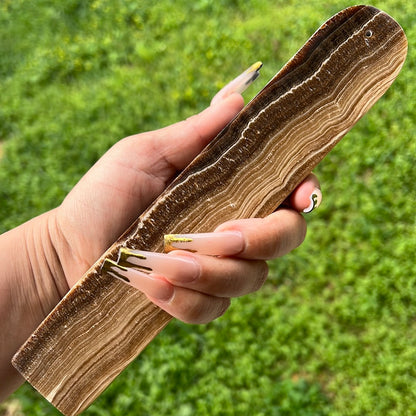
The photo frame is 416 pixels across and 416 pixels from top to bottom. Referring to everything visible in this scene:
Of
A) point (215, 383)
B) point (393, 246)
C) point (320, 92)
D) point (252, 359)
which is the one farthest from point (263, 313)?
point (320, 92)

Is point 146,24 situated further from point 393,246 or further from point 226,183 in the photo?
point 226,183

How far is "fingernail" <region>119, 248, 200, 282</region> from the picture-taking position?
1452 mm

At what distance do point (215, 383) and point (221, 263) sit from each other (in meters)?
1.55

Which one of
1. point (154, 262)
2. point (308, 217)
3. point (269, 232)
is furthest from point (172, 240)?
point (308, 217)

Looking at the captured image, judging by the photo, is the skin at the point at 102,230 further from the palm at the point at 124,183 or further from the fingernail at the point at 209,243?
the fingernail at the point at 209,243

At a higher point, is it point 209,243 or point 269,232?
point 209,243

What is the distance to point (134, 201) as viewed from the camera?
2154mm

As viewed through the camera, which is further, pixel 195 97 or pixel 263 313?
pixel 195 97

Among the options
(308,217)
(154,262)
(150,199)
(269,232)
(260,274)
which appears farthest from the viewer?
(308,217)

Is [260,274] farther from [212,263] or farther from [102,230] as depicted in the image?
[102,230]

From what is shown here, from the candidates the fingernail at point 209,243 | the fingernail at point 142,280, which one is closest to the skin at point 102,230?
the fingernail at point 209,243

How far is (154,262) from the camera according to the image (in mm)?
1454

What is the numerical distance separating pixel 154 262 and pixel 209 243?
0.65 feet

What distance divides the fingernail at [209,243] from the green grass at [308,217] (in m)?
1.52
